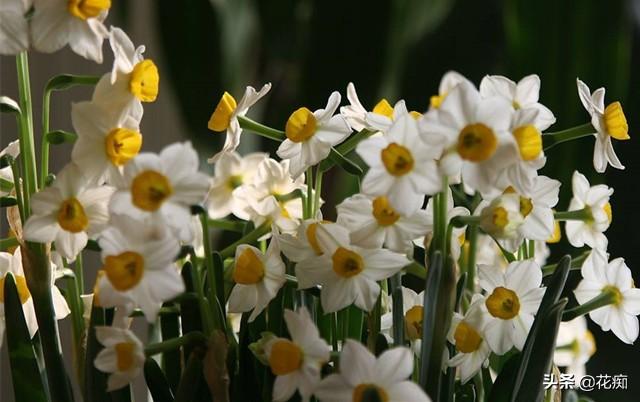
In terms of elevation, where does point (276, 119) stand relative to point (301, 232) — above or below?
above

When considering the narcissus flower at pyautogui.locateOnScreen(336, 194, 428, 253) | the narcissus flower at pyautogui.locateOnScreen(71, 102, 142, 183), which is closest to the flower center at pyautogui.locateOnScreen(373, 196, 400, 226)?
the narcissus flower at pyautogui.locateOnScreen(336, 194, 428, 253)

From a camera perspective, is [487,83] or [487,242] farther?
[487,242]

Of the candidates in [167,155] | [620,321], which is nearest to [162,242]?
[167,155]

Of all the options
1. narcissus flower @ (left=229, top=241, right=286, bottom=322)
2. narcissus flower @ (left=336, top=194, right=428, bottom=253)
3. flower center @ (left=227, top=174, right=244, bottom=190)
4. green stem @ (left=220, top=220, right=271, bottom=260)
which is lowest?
narcissus flower @ (left=229, top=241, right=286, bottom=322)

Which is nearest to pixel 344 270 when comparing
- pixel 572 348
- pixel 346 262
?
pixel 346 262

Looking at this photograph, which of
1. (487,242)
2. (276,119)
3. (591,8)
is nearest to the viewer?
(487,242)

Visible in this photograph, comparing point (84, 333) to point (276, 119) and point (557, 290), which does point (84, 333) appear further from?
point (276, 119)

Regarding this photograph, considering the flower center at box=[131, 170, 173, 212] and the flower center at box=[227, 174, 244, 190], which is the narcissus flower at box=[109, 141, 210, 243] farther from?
the flower center at box=[227, 174, 244, 190]
